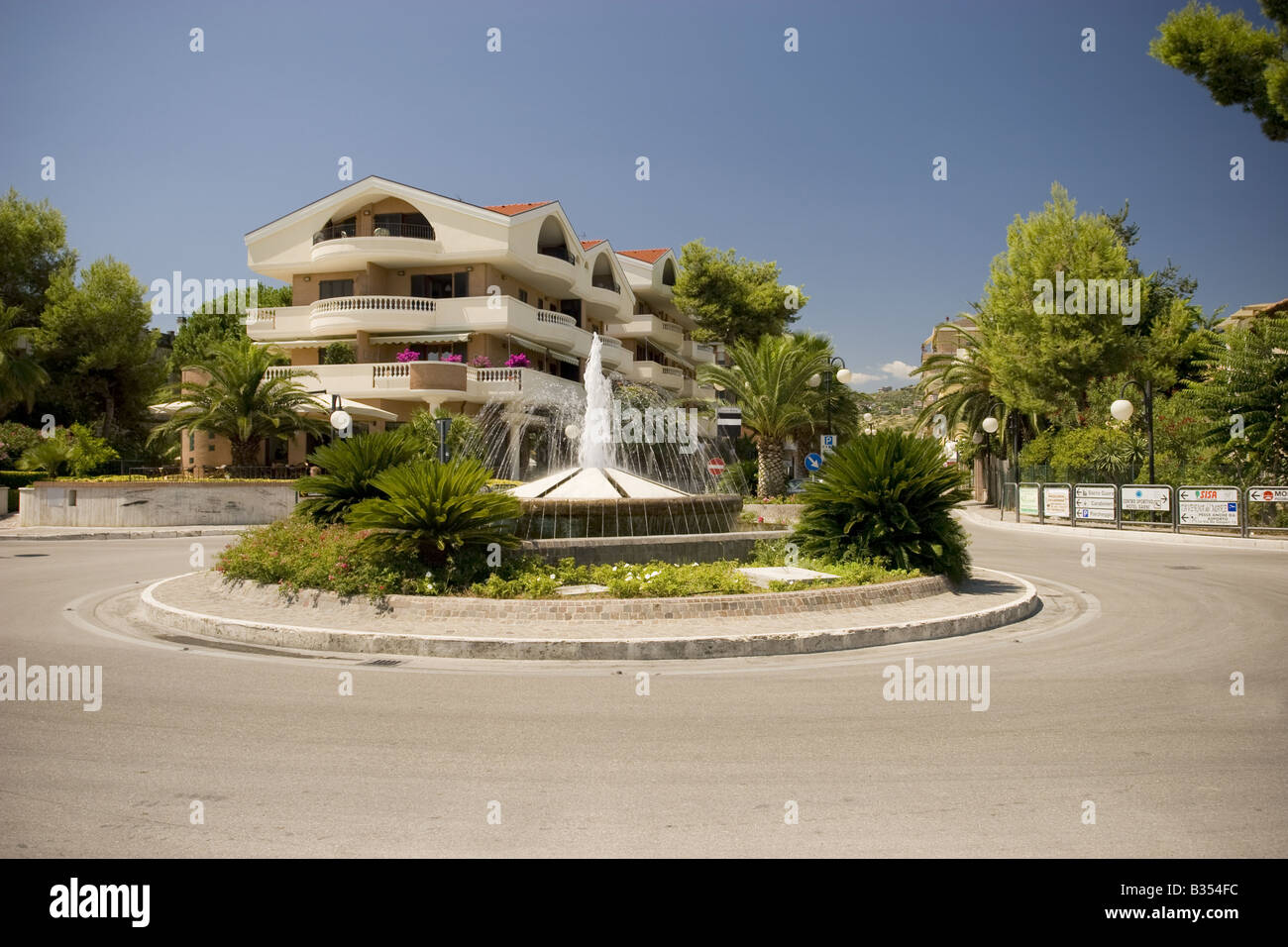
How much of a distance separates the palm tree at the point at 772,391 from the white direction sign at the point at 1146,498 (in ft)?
37.6

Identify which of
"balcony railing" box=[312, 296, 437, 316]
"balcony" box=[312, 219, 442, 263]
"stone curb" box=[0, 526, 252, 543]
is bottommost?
"stone curb" box=[0, 526, 252, 543]

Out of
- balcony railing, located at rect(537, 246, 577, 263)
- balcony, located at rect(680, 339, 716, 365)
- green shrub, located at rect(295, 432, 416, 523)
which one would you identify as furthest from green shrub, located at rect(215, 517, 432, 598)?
balcony, located at rect(680, 339, 716, 365)

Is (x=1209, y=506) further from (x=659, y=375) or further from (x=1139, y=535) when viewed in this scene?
(x=659, y=375)

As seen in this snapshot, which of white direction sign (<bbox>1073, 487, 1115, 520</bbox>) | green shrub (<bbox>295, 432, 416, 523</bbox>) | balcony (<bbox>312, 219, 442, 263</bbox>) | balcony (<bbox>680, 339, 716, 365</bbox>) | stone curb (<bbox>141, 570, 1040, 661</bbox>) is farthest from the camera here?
balcony (<bbox>680, 339, 716, 365</bbox>)

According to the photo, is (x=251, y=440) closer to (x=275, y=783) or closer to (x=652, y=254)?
(x=275, y=783)

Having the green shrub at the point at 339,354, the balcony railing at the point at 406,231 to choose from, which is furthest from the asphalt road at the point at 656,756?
the balcony railing at the point at 406,231

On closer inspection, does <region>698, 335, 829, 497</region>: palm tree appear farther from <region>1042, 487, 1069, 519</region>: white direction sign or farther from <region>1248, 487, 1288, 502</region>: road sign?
<region>1248, 487, 1288, 502</region>: road sign

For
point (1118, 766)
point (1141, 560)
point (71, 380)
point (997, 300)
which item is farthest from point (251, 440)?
point (997, 300)

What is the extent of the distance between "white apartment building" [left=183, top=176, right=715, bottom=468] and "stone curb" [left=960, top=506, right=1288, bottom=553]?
2189 cm

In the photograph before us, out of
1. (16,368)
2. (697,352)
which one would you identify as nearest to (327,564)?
(16,368)

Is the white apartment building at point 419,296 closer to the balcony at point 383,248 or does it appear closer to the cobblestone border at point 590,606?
the balcony at point 383,248

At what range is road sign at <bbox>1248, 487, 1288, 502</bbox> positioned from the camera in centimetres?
2372

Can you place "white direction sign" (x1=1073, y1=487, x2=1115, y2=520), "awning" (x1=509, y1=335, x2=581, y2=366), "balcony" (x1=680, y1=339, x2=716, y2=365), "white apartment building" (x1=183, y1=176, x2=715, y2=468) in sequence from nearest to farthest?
"white direction sign" (x1=1073, y1=487, x2=1115, y2=520)
"white apartment building" (x1=183, y1=176, x2=715, y2=468)
"awning" (x1=509, y1=335, x2=581, y2=366)
"balcony" (x1=680, y1=339, x2=716, y2=365)

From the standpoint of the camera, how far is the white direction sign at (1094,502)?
1131 inches
